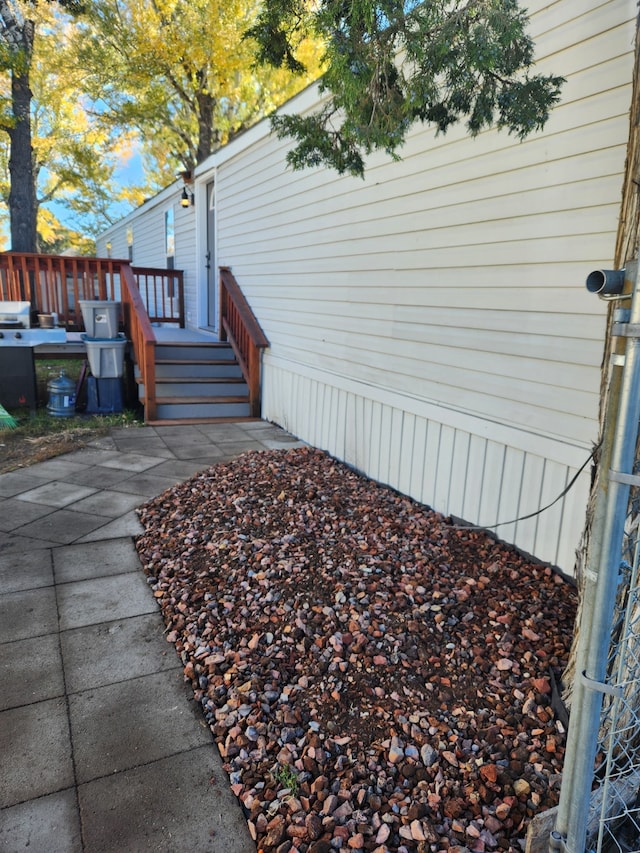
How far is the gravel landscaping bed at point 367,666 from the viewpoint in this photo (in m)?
1.49

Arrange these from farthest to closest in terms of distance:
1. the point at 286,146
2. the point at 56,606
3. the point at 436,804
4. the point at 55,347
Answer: the point at 55,347, the point at 286,146, the point at 56,606, the point at 436,804

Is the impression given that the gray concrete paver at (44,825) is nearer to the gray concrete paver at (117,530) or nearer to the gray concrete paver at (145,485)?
the gray concrete paver at (117,530)

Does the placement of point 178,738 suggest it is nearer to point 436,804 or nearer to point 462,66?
point 436,804

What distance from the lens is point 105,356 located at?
6320 mm

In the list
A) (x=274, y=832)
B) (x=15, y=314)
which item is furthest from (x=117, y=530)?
(x=15, y=314)

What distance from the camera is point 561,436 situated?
107 inches

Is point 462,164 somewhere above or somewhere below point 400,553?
above

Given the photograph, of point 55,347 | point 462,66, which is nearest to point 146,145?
point 55,347

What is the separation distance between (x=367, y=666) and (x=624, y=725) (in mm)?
834

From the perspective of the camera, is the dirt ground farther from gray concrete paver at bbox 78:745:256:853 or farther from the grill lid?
gray concrete paver at bbox 78:745:256:853

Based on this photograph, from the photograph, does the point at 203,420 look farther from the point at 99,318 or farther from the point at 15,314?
the point at 15,314

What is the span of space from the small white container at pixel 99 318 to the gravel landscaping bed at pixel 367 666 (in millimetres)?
3905

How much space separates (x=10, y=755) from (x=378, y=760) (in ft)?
3.63

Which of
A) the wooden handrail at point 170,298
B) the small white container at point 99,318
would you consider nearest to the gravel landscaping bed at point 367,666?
the small white container at point 99,318
